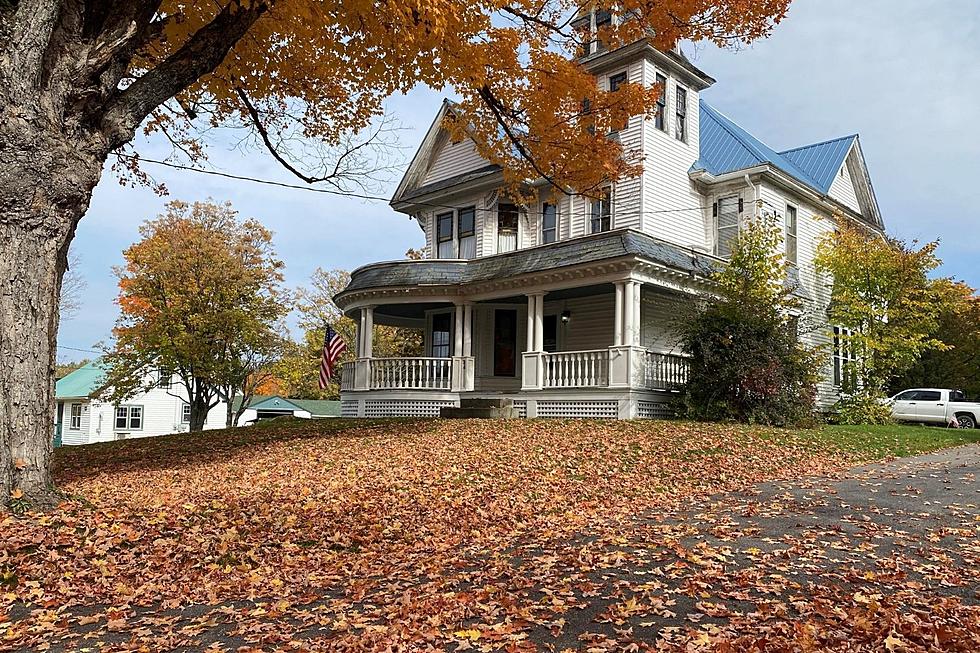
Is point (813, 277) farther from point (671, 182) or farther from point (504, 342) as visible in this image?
point (504, 342)

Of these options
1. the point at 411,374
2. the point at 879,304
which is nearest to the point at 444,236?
the point at 411,374

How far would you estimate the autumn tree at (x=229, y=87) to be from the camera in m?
7.03

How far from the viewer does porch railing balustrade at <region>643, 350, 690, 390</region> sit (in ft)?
57.7

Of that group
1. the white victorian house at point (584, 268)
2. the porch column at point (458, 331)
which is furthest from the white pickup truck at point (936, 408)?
the porch column at point (458, 331)

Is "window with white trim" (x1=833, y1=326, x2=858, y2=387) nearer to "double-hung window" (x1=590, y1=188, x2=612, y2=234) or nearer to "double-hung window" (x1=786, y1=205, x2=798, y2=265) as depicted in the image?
"double-hung window" (x1=786, y1=205, x2=798, y2=265)

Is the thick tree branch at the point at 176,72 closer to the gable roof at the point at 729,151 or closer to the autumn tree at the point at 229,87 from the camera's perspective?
the autumn tree at the point at 229,87

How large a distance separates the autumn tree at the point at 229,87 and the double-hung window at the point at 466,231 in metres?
8.94

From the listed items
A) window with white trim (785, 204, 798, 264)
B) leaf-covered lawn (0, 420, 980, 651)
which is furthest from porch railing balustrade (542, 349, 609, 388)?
window with white trim (785, 204, 798, 264)

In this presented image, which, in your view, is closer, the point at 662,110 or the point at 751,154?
the point at 662,110

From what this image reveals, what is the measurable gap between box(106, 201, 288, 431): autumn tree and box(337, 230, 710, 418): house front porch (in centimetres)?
636

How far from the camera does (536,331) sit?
63.1 feet

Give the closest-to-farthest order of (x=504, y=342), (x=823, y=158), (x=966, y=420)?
(x=504, y=342), (x=966, y=420), (x=823, y=158)

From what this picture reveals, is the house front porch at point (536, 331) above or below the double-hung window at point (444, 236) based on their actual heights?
Result: below

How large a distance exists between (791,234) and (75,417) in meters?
41.4
